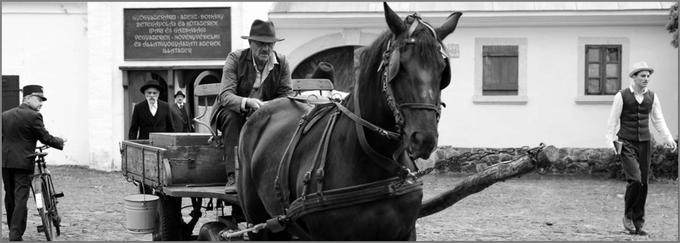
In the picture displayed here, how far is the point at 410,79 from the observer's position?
382 cm

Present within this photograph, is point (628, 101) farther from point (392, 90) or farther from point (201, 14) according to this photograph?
point (201, 14)

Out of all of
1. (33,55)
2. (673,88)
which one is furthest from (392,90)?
(33,55)

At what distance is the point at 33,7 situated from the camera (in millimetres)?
19047

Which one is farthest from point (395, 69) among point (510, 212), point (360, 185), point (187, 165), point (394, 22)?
point (510, 212)

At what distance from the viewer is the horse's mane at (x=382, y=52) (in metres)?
3.86

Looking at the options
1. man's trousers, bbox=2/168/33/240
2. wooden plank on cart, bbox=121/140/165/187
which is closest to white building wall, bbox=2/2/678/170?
man's trousers, bbox=2/168/33/240

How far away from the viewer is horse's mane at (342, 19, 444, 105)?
3.86m

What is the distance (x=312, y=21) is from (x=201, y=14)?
2.51m

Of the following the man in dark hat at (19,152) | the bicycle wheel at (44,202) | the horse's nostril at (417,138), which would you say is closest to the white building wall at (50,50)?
the man in dark hat at (19,152)

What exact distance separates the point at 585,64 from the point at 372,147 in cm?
1470

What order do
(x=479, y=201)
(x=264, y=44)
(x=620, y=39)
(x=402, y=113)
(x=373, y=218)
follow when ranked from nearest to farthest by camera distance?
(x=402, y=113), (x=373, y=218), (x=264, y=44), (x=479, y=201), (x=620, y=39)

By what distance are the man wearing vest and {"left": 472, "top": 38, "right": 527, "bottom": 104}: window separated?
312 inches

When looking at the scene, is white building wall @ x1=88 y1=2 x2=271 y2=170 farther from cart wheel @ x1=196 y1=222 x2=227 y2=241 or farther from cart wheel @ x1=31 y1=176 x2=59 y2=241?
cart wheel @ x1=196 y1=222 x2=227 y2=241

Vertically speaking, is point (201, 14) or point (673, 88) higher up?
point (201, 14)
